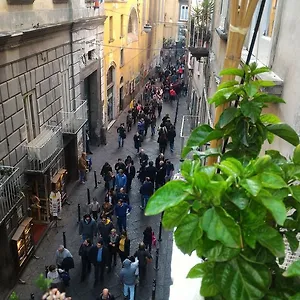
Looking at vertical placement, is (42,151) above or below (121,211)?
above

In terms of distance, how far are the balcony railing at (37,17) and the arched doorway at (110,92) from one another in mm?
7043

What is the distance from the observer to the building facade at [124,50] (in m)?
22.5

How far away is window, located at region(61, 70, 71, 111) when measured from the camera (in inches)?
588

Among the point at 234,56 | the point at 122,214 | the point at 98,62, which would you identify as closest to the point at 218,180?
the point at 234,56

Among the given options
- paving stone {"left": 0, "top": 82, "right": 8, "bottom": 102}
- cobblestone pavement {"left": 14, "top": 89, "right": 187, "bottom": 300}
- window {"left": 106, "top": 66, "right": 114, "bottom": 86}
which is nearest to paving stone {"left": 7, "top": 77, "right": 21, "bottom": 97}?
paving stone {"left": 0, "top": 82, "right": 8, "bottom": 102}

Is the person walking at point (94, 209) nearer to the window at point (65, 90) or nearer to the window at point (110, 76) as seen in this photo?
the window at point (65, 90)

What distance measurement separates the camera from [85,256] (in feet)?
33.7

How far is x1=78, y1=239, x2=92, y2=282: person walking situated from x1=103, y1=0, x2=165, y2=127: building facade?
41.4 ft

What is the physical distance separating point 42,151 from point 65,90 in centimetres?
409

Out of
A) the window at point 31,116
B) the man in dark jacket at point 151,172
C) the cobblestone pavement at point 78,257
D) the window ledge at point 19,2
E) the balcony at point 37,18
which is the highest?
the window ledge at point 19,2

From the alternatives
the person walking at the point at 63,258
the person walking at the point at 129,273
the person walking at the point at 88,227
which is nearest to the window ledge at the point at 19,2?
the person walking at the point at 88,227

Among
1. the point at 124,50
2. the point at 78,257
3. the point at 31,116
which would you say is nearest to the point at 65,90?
the point at 31,116

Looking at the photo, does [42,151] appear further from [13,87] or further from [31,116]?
[13,87]

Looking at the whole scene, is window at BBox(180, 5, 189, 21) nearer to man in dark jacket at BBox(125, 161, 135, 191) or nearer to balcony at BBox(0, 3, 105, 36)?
balcony at BBox(0, 3, 105, 36)
